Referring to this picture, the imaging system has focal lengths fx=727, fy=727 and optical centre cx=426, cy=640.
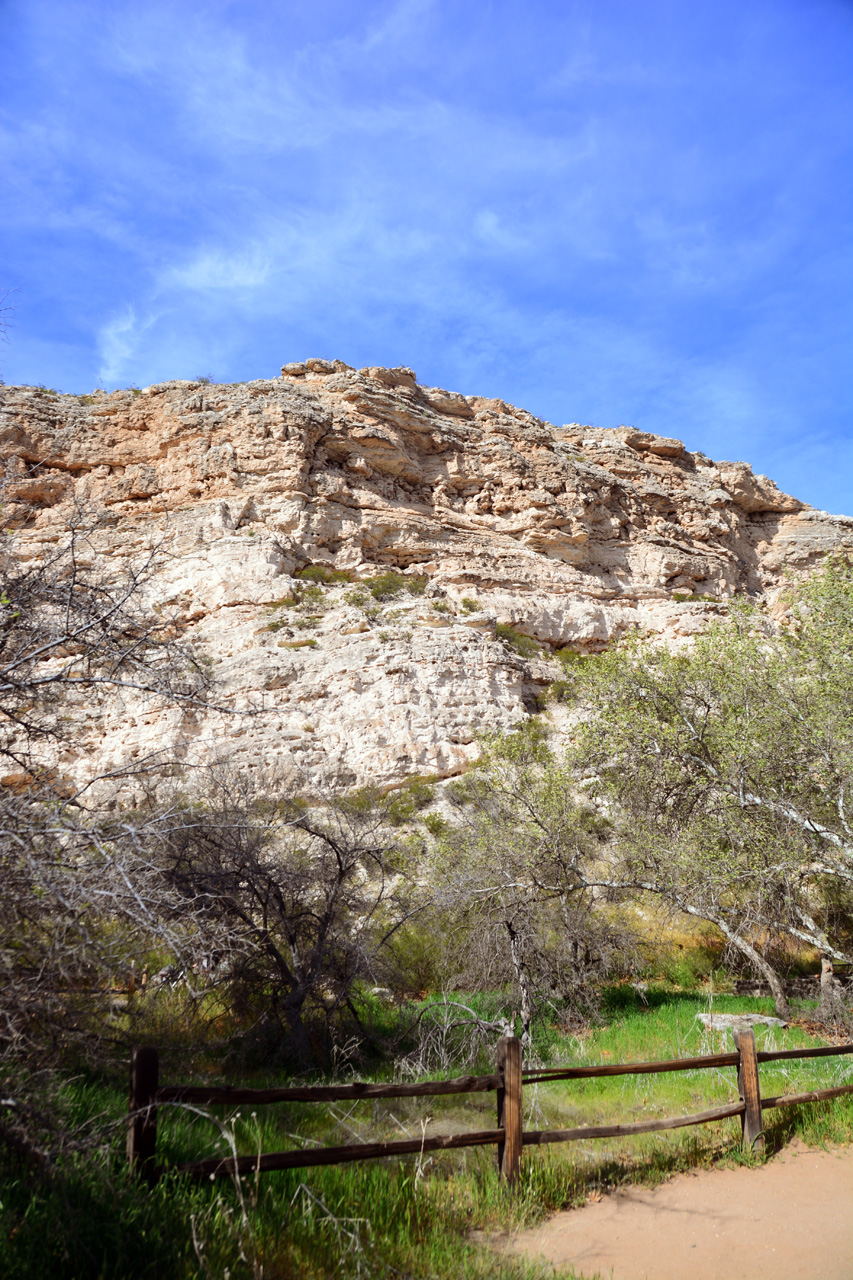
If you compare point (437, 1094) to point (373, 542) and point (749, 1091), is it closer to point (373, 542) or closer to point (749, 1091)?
point (749, 1091)

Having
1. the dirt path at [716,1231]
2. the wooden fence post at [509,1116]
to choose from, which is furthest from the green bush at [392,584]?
the dirt path at [716,1231]

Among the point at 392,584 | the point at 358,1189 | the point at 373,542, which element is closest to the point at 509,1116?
the point at 358,1189

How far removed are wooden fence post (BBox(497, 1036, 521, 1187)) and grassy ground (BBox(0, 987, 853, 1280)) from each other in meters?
0.12

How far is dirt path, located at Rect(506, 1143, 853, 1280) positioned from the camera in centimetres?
386

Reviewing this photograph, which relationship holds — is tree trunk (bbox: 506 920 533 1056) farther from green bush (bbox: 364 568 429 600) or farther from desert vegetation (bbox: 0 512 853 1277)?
green bush (bbox: 364 568 429 600)

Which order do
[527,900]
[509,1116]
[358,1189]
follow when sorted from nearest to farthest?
[358,1189]
[509,1116]
[527,900]

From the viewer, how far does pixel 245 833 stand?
681 centimetres

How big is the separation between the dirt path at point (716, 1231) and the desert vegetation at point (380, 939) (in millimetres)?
245

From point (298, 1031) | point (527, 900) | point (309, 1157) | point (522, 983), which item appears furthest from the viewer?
point (527, 900)

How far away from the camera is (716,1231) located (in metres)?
4.26

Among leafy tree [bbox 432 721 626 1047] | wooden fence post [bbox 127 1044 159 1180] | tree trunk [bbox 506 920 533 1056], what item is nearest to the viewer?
wooden fence post [bbox 127 1044 159 1180]

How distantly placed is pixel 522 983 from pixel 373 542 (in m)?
18.4

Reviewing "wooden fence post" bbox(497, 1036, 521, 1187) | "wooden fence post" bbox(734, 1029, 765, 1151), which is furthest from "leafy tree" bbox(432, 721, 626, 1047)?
Result: "wooden fence post" bbox(497, 1036, 521, 1187)

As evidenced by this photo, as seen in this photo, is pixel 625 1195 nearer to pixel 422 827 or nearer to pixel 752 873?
pixel 752 873
